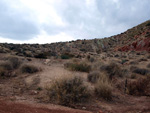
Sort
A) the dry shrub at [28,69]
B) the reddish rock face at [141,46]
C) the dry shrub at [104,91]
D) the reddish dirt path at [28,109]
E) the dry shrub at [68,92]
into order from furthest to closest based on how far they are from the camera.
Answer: the reddish rock face at [141,46], the dry shrub at [28,69], the dry shrub at [104,91], the dry shrub at [68,92], the reddish dirt path at [28,109]

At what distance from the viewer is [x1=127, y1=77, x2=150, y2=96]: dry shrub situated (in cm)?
653

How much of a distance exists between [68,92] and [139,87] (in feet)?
14.0

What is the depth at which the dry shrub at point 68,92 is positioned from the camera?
4.95 metres

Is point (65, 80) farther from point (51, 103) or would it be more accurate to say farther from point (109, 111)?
point (109, 111)

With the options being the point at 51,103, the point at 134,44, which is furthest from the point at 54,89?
the point at 134,44

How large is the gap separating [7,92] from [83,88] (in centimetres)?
376

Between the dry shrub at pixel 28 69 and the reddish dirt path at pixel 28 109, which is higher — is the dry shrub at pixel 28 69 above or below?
above

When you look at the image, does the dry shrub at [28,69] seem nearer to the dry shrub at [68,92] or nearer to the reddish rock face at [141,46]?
the dry shrub at [68,92]

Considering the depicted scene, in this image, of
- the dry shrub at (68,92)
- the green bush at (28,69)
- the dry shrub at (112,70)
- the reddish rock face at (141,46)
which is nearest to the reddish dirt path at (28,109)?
the dry shrub at (68,92)

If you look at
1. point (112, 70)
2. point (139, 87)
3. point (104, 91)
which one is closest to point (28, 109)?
point (104, 91)

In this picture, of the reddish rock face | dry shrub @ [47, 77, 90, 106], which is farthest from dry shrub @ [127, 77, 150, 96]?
the reddish rock face

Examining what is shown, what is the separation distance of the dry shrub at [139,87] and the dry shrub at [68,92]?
2852 millimetres

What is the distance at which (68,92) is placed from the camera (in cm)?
520

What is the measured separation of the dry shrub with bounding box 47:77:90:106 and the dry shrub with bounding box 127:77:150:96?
9.36ft
